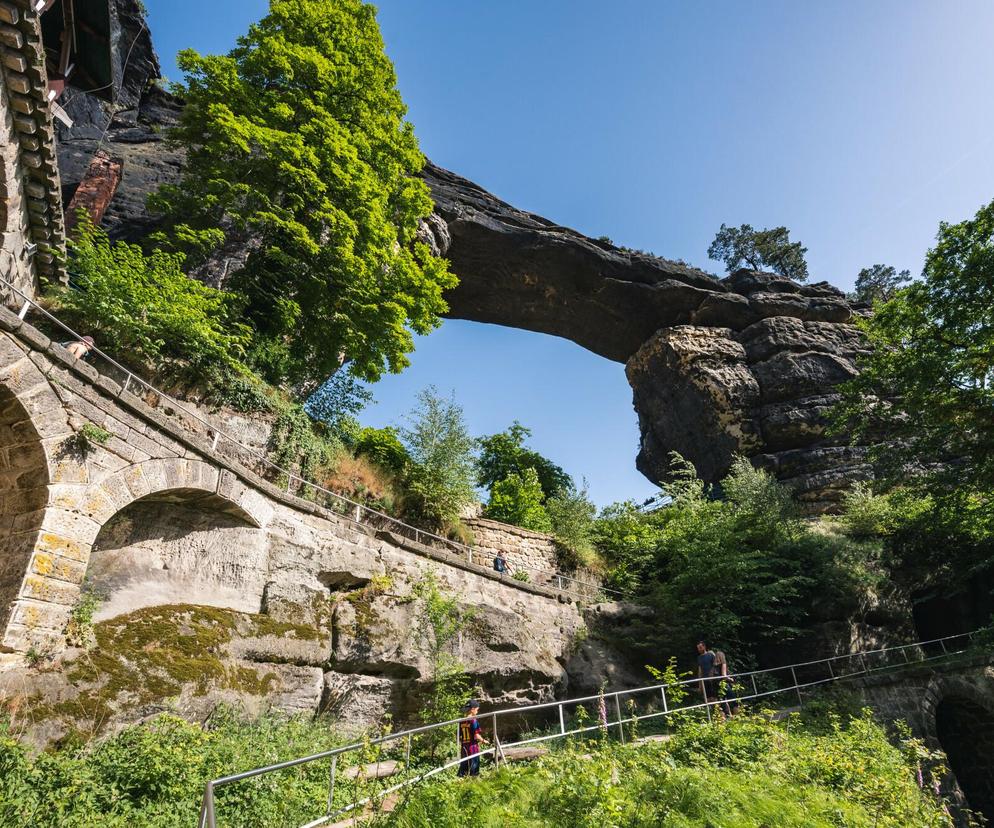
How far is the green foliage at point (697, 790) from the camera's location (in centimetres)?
416

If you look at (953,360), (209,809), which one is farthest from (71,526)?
(953,360)

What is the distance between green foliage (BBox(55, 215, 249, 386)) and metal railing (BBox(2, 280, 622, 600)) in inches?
18.3

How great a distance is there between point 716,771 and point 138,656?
6.77m

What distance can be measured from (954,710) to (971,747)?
2.69 ft

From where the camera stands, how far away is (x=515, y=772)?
16.9 ft

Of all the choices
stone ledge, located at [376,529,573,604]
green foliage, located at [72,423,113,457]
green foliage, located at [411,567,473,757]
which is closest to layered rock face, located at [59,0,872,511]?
stone ledge, located at [376,529,573,604]

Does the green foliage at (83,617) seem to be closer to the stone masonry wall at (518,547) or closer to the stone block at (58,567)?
the stone block at (58,567)

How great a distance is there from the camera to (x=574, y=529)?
56.1 ft

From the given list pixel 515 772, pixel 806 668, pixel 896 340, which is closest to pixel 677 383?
pixel 896 340

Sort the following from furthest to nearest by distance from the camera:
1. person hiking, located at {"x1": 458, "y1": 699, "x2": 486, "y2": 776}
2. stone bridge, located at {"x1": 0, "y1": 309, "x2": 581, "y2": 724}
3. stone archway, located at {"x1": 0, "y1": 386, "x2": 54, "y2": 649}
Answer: person hiking, located at {"x1": 458, "y1": 699, "x2": 486, "y2": 776}, stone bridge, located at {"x1": 0, "y1": 309, "x2": 581, "y2": 724}, stone archway, located at {"x1": 0, "y1": 386, "x2": 54, "y2": 649}

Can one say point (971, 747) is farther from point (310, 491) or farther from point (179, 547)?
point (179, 547)

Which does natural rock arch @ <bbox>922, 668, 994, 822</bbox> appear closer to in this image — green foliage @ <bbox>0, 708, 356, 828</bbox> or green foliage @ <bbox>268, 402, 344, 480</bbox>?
green foliage @ <bbox>0, 708, 356, 828</bbox>

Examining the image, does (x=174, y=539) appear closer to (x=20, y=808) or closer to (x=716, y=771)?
(x=20, y=808)

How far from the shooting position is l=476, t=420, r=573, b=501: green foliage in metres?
28.5
